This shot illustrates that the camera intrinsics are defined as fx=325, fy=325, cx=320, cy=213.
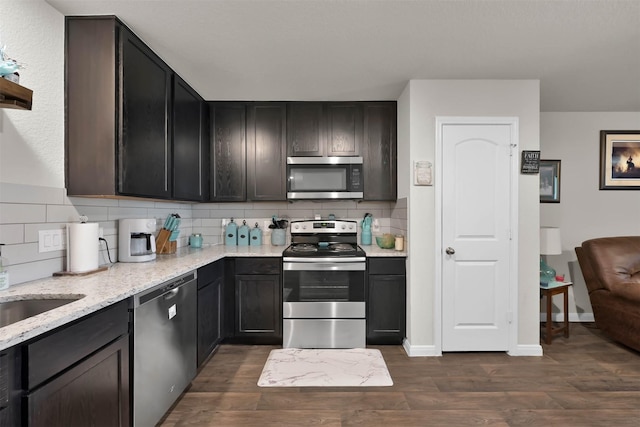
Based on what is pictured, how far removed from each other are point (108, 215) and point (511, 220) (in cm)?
319

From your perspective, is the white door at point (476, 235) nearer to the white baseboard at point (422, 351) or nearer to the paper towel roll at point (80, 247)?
the white baseboard at point (422, 351)

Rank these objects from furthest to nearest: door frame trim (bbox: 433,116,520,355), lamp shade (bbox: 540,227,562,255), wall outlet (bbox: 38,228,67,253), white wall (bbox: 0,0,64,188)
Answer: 1. lamp shade (bbox: 540,227,562,255)
2. door frame trim (bbox: 433,116,520,355)
3. wall outlet (bbox: 38,228,67,253)
4. white wall (bbox: 0,0,64,188)

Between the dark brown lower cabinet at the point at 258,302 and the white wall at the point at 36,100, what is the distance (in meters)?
1.60

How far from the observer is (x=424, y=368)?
102 inches

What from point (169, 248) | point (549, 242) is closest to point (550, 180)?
point (549, 242)

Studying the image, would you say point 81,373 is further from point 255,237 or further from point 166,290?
point 255,237

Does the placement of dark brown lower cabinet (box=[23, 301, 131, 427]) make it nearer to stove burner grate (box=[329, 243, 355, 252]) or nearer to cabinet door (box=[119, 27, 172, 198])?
cabinet door (box=[119, 27, 172, 198])

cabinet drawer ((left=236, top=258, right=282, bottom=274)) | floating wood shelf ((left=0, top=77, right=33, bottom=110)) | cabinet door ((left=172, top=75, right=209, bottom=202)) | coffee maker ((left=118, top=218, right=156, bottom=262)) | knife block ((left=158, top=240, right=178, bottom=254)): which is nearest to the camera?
floating wood shelf ((left=0, top=77, right=33, bottom=110))

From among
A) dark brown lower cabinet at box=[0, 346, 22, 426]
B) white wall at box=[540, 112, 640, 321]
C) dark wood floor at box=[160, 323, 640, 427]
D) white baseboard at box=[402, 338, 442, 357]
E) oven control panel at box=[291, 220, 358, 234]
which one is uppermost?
white wall at box=[540, 112, 640, 321]

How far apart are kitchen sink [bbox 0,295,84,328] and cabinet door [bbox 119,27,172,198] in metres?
0.71

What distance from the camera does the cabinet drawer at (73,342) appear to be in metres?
1.06

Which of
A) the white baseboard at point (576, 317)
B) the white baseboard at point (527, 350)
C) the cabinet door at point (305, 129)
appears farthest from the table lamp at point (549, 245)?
the cabinet door at point (305, 129)

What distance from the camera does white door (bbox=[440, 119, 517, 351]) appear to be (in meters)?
2.79

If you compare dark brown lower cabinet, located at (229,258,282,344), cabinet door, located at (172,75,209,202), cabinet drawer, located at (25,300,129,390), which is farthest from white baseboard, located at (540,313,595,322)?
cabinet drawer, located at (25,300,129,390)
